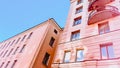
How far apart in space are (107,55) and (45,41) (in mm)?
9360

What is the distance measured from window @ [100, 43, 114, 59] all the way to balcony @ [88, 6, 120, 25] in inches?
119

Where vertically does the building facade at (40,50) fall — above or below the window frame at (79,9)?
below

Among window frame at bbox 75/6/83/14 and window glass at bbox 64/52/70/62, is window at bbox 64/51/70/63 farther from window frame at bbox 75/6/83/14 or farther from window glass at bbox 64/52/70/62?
window frame at bbox 75/6/83/14

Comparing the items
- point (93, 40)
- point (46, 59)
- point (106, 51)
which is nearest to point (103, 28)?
point (93, 40)

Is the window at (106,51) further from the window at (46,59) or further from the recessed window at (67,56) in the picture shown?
the window at (46,59)

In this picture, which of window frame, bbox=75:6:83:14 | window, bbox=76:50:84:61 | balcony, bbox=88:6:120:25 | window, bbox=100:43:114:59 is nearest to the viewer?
window, bbox=100:43:114:59

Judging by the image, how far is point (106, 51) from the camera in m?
10.6

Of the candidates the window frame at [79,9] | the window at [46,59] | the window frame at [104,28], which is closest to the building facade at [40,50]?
the window at [46,59]

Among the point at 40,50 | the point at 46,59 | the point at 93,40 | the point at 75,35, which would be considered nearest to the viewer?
the point at 93,40

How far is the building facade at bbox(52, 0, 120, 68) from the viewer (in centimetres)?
1023

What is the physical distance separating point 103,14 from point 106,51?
3.83 meters

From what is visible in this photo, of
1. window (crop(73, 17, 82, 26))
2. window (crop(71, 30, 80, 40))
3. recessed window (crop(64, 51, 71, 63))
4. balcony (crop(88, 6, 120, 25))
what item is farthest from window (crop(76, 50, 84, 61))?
window (crop(73, 17, 82, 26))

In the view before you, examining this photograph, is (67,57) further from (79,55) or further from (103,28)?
(103,28)

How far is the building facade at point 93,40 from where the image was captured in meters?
10.2
